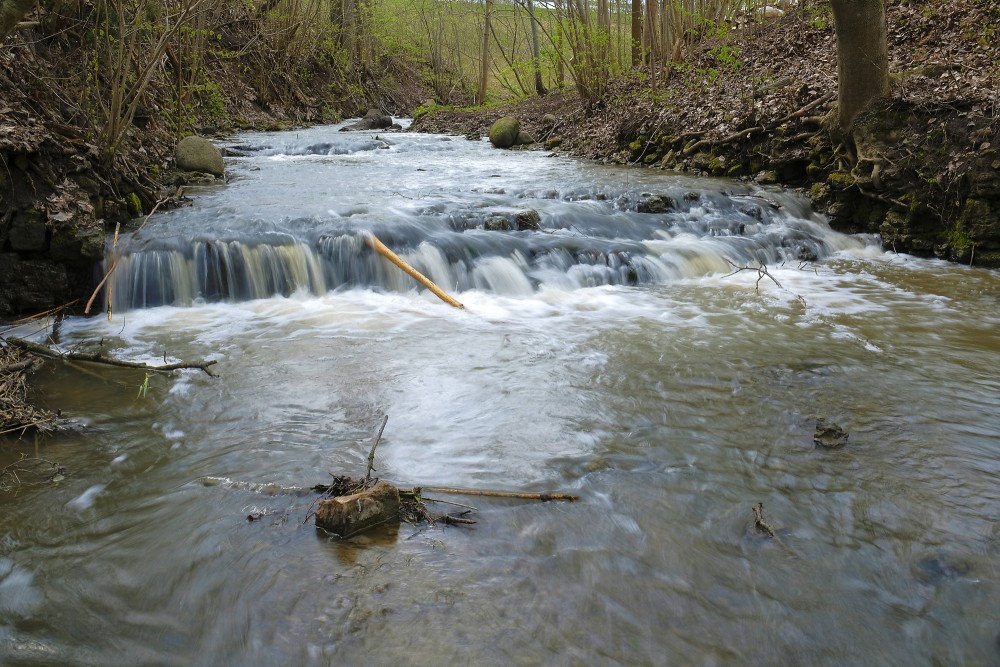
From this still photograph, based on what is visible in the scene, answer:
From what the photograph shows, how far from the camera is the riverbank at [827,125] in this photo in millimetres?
8523

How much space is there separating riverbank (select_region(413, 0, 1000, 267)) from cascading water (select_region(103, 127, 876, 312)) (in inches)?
32.3

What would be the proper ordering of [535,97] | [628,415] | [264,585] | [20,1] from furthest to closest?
[535,97] < [628,415] < [20,1] < [264,585]

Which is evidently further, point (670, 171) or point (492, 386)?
point (670, 171)

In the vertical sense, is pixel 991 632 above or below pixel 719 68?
below

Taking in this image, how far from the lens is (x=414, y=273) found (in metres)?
7.33

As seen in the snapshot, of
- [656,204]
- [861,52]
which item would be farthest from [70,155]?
[861,52]

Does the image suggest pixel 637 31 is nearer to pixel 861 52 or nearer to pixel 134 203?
pixel 861 52

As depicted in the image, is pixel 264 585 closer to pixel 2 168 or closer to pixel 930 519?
pixel 930 519

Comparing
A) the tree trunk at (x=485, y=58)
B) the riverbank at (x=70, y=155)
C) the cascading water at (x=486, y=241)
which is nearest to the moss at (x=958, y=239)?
the cascading water at (x=486, y=241)

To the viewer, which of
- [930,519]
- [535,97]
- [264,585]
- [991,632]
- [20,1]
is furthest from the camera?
[535,97]

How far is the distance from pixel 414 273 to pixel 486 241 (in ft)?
5.34

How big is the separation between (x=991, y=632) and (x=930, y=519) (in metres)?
0.73

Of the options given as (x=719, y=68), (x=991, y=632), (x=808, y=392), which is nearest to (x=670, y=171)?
(x=719, y=68)

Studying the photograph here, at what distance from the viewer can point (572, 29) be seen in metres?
18.8
